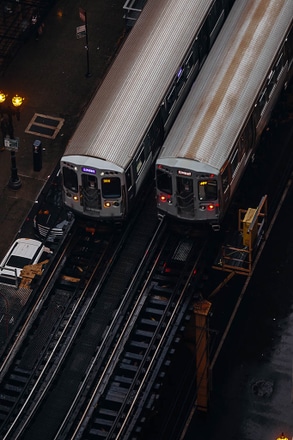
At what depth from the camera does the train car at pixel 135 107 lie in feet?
269

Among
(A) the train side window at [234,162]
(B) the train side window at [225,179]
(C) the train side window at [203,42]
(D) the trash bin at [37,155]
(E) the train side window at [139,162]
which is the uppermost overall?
(C) the train side window at [203,42]

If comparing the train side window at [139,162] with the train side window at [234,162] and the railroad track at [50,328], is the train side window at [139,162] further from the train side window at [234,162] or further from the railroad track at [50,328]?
the train side window at [234,162]

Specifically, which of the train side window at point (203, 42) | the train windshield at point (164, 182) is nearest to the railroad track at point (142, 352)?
the train windshield at point (164, 182)

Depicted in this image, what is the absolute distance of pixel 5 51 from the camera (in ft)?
322

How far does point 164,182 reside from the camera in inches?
3238

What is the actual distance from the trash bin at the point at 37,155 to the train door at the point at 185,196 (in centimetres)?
1114

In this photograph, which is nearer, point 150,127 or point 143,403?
point 143,403

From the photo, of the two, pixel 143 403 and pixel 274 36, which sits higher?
pixel 274 36

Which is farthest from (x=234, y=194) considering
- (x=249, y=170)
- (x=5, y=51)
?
(x=5, y=51)

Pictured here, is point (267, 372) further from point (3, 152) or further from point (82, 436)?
point (3, 152)

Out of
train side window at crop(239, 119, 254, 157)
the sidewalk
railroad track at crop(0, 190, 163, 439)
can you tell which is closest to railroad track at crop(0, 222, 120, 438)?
railroad track at crop(0, 190, 163, 439)

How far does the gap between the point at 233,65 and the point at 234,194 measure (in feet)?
18.5

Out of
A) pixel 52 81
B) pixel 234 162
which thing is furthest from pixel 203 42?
pixel 52 81

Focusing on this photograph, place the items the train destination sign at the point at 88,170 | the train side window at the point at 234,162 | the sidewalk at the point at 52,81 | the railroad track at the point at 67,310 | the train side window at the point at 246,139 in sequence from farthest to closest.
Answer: the sidewalk at the point at 52,81 → the train side window at the point at 246,139 → the train side window at the point at 234,162 → the train destination sign at the point at 88,170 → the railroad track at the point at 67,310
